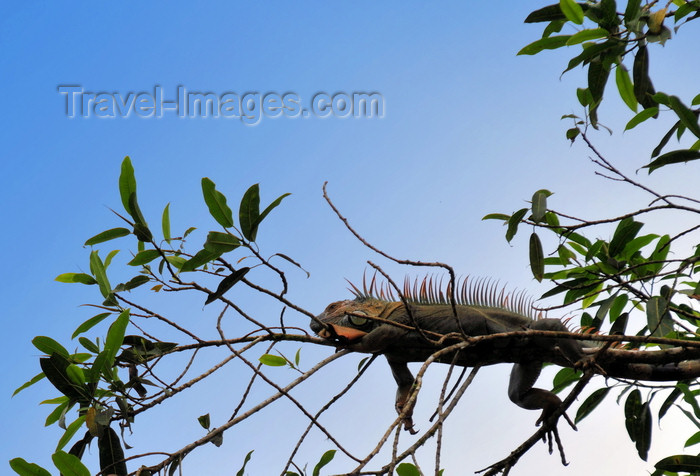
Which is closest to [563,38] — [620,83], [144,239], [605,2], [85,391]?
[605,2]

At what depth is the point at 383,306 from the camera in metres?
4.94

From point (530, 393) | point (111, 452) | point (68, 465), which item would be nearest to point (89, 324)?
point (111, 452)

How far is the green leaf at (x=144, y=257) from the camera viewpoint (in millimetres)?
3340

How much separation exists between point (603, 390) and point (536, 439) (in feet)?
4.25

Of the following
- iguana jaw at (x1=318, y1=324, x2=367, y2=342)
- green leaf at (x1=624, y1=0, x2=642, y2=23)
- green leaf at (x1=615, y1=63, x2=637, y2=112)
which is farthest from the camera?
green leaf at (x1=615, y1=63, x2=637, y2=112)

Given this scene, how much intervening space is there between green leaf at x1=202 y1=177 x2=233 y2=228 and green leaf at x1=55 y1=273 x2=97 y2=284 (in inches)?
40.5

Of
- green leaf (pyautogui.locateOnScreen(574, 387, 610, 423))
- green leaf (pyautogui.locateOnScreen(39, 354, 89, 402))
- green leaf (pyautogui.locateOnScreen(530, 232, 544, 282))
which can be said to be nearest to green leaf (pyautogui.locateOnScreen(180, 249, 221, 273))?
green leaf (pyautogui.locateOnScreen(39, 354, 89, 402))

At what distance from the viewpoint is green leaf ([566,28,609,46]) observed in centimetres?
388

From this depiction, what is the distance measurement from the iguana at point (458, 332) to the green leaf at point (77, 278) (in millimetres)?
1327

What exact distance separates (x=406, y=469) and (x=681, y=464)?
5.90 feet

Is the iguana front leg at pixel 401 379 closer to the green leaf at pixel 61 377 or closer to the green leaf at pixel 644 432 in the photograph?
the green leaf at pixel 644 432

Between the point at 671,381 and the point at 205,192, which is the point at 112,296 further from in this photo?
the point at 671,381

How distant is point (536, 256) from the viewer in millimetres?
3975

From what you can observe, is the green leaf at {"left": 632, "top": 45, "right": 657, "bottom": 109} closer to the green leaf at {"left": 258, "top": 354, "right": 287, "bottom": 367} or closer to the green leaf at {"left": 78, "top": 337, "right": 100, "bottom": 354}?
the green leaf at {"left": 258, "top": 354, "right": 287, "bottom": 367}
